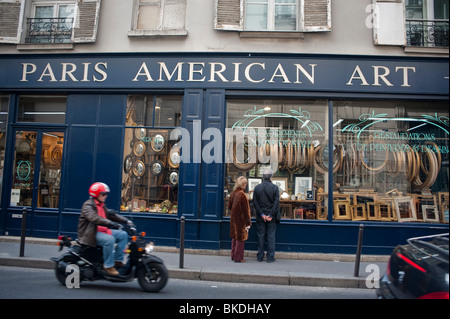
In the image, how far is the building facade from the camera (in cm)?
901

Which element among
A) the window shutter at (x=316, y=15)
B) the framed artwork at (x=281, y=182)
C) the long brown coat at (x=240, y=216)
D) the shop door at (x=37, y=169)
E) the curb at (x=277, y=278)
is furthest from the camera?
the shop door at (x=37, y=169)

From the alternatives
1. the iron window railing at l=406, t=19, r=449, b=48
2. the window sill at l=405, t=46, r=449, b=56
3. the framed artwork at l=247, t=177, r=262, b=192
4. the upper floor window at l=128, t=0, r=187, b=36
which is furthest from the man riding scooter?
the iron window railing at l=406, t=19, r=449, b=48

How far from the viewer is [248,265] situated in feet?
25.6

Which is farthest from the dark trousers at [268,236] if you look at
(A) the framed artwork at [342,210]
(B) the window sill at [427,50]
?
(B) the window sill at [427,50]

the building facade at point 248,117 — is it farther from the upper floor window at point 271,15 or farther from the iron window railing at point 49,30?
the iron window railing at point 49,30

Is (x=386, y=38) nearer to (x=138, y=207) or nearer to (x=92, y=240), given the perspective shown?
(x=138, y=207)

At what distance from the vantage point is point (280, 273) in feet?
23.2

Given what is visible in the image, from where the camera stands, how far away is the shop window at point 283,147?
30.3ft

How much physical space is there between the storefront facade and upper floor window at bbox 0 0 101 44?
27.3 inches

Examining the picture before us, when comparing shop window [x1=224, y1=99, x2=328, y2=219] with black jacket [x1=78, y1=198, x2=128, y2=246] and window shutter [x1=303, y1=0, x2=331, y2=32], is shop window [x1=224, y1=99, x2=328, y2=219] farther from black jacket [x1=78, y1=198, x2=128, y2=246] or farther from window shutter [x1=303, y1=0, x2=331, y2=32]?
black jacket [x1=78, y1=198, x2=128, y2=246]

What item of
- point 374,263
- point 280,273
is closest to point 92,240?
point 280,273
